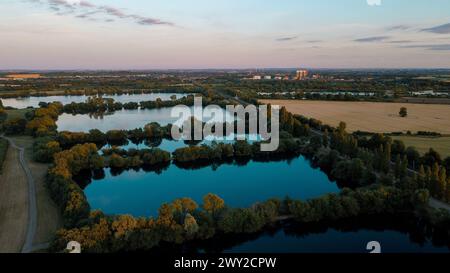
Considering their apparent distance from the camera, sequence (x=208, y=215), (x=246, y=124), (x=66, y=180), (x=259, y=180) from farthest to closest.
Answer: (x=246, y=124) < (x=259, y=180) < (x=66, y=180) < (x=208, y=215)

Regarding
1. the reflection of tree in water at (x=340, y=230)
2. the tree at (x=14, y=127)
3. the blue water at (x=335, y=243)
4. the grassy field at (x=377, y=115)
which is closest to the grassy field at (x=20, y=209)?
the reflection of tree in water at (x=340, y=230)

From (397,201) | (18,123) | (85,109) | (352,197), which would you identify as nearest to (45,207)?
(352,197)

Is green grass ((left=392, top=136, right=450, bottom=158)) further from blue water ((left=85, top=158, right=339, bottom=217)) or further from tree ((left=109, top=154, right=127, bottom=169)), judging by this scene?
tree ((left=109, top=154, right=127, bottom=169))

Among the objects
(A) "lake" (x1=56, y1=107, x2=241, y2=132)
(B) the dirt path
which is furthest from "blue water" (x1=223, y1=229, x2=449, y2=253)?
(A) "lake" (x1=56, y1=107, x2=241, y2=132)

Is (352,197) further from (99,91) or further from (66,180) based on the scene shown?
(99,91)

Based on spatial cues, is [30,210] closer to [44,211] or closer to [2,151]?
[44,211]

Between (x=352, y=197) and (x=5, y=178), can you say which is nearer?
(x=352, y=197)
